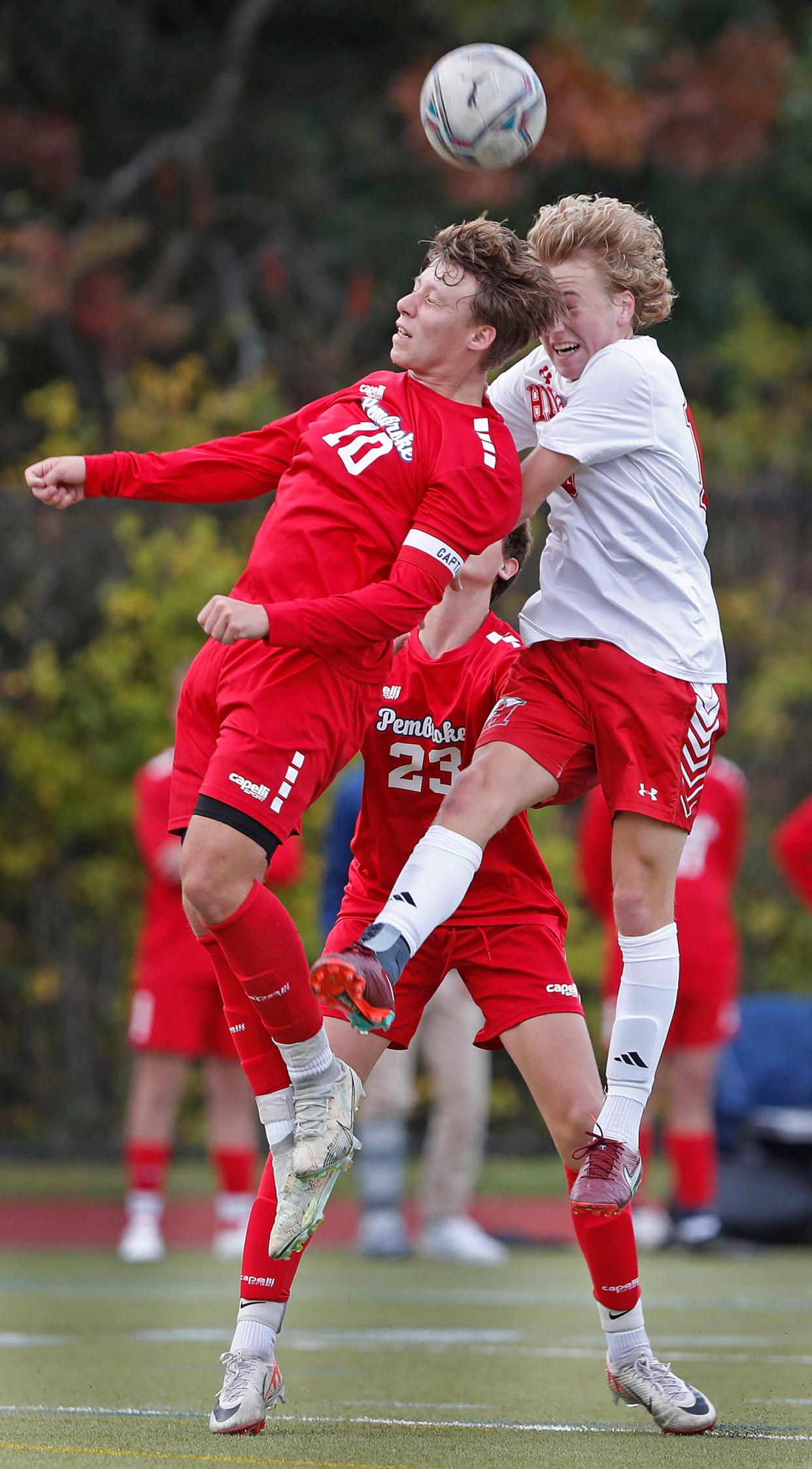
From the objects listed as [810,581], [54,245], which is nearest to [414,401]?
[810,581]

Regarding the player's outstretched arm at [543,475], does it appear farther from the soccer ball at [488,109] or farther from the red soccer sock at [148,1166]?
the red soccer sock at [148,1166]

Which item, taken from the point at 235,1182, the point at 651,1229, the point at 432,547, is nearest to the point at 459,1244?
the point at 235,1182

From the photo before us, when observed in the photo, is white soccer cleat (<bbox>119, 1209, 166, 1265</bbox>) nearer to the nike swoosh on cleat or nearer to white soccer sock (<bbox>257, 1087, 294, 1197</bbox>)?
white soccer sock (<bbox>257, 1087, 294, 1197</bbox>)

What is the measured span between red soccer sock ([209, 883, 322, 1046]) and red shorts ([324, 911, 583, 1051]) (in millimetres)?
229

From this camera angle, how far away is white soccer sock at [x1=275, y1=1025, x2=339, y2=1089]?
4.07m

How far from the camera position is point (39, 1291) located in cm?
721

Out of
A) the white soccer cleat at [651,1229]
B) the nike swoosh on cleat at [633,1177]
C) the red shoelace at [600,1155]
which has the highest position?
the red shoelace at [600,1155]

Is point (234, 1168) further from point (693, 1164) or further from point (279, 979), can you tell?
point (279, 979)

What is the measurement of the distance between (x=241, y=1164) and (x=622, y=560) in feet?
15.5

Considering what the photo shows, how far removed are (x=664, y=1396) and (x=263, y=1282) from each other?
85 centimetres

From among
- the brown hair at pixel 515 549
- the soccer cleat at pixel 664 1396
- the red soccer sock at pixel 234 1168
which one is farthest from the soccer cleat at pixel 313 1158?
the red soccer sock at pixel 234 1168

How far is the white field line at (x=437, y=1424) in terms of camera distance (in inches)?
159

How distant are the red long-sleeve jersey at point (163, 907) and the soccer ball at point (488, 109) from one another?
4.41 m

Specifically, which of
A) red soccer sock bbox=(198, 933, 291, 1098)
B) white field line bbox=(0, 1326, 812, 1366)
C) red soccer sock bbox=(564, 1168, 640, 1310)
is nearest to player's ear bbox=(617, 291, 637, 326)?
red soccer sock bbox=(198, 933, 291, 1098)
